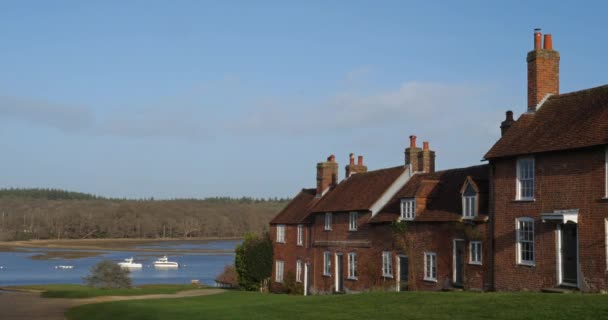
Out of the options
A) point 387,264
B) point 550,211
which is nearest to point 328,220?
point 387,264

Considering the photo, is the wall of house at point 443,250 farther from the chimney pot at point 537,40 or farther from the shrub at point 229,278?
the shrub at point 229,278

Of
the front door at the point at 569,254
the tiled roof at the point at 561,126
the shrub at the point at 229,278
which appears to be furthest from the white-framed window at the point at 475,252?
the shrub at the point at 229,278

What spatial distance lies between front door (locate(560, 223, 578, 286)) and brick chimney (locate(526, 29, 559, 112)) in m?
6.76

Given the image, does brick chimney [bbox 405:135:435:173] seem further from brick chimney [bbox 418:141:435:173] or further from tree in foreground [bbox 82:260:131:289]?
tree in foreground [bbox 82:260:131:289]

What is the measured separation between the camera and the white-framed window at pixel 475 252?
34.3 meters

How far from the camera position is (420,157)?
45.9 m

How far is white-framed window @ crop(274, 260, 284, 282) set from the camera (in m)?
56.3

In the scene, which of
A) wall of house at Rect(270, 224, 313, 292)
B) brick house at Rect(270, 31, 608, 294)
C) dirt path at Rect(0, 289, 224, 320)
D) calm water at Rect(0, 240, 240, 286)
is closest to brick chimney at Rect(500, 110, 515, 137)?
brick house at Rect(270, 31, 608, 294)

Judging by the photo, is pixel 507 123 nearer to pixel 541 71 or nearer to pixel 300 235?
pixel 541 71

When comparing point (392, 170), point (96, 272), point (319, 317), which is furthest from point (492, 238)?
point (96, 272)

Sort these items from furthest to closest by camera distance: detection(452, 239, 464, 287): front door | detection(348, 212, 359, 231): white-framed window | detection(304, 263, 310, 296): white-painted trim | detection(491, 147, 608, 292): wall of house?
detection(304, 263, 310, 296): white-painted trim < detection(348, 212, 359, 231): white-framed window < detection(452, 239, 464, 287): front door < detection(491, 147, 608, 292): wall of house

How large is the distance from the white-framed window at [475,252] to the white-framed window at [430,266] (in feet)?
9.40

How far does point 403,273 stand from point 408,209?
3.43 metres

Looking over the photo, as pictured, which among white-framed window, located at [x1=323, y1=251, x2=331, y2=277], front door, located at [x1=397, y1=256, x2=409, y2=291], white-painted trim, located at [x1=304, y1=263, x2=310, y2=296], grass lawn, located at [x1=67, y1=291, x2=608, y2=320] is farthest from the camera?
white-painted trim, located at [x1=304, y1=263, x2=310, y2=296]
